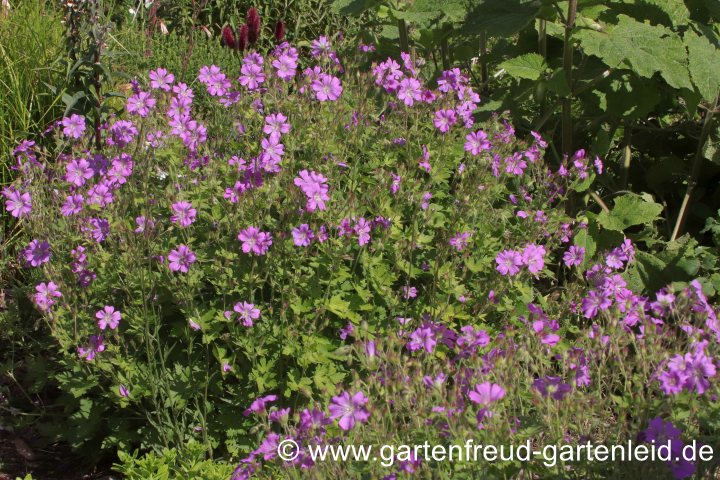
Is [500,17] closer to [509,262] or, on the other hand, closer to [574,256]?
[574,256]

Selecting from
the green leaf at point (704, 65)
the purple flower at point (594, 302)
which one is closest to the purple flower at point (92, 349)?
the purple flower at point (594, 302)

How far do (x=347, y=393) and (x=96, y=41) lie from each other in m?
2.41

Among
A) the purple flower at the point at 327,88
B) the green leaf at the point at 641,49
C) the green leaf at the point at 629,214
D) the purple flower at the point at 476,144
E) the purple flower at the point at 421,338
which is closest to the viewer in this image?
the purple flower at the point at 421,338

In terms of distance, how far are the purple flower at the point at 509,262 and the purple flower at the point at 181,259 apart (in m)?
1.01

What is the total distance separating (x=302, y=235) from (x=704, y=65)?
183 centimetres

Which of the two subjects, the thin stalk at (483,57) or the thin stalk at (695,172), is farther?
the thin stalk at (483,57)

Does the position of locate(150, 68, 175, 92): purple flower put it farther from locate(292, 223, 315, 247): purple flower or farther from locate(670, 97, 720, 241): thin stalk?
locate(670, 97, 720, 241): thin stalk

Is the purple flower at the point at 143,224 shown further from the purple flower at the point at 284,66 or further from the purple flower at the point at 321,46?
the purple flower at the point at 321,46

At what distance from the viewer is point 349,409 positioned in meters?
2.11

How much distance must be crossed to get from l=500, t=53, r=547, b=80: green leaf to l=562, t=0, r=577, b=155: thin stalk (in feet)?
0.33

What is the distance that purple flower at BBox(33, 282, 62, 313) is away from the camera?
2834 millimetres

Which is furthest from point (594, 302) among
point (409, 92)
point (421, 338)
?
point (409, 92)
